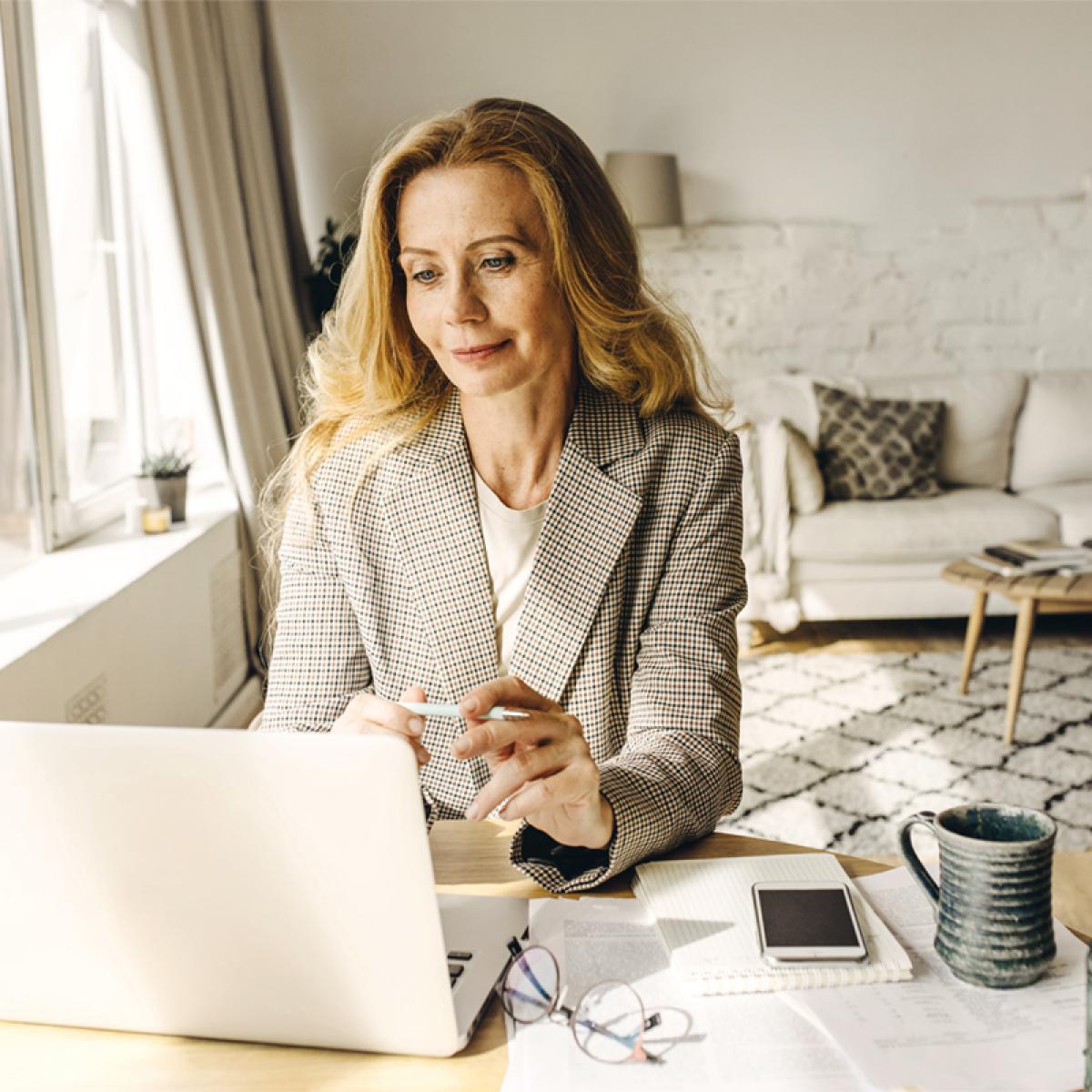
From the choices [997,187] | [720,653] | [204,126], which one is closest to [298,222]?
[204,126]

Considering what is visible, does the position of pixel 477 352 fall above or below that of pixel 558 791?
above

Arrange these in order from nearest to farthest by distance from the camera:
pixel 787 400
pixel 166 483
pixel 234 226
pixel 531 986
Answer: pixel 531 986 → pixel 166 483 → pixel 234 226 → pixel 787 400

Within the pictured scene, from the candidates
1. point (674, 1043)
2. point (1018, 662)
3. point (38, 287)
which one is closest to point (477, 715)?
point (674, 1043)

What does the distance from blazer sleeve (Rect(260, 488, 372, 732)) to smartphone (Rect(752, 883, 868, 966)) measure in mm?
548

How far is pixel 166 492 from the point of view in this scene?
295 centimetres

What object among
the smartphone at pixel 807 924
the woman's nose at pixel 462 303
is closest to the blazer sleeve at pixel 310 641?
the woman's nose at pixel 462 303

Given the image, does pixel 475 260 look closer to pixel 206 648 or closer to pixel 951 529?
pixel 206 648

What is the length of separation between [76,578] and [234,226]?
4.98ft

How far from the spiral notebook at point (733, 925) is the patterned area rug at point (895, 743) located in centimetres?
159

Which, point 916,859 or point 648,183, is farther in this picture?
point 648,183

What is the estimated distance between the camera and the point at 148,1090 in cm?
74

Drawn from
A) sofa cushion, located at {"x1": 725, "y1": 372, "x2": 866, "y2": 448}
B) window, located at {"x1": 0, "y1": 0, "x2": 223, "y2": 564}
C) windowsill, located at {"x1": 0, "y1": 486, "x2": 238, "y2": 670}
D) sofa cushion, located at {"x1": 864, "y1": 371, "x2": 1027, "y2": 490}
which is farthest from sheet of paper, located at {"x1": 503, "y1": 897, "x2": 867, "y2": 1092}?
sofa cushion, located at {"x1": 864, "y1": 371, "x2": 1027, "y2": 490}

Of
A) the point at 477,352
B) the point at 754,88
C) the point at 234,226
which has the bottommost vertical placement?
the point at 477,352

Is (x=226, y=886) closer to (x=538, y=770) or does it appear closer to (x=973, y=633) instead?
(x=538, y=770)
